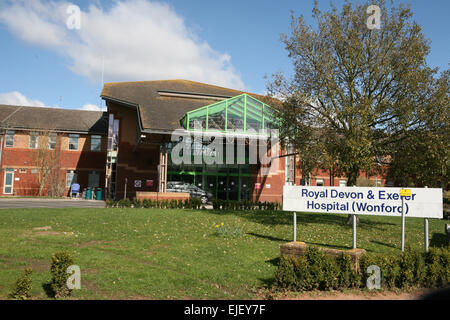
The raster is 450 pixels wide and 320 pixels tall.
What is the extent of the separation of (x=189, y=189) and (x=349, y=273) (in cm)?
2435

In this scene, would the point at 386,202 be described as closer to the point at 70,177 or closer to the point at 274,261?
the point at 274,261

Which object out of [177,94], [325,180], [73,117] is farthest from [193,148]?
[325,180]

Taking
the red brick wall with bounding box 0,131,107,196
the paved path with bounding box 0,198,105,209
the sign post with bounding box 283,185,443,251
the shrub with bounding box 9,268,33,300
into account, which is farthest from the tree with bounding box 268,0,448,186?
the red brick wall with bounding box 0,131,107,196

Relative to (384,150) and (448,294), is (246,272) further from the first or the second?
(384,150)

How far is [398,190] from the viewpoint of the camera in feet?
30.5

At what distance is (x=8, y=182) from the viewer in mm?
34219

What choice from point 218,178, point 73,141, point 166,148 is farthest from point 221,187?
point 73,141

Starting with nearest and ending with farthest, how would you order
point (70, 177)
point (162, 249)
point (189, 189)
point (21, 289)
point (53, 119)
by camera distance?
point (21, 289), point (162, 249), point (189, 189), point (70, 177), point (53, 119)

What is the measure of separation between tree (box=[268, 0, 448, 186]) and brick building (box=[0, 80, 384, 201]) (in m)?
12.5

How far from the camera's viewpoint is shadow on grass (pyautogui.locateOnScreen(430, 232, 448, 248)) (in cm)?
1090

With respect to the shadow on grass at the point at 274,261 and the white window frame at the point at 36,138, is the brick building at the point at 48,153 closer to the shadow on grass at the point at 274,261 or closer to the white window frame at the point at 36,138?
the white window frame at the point at 36,138

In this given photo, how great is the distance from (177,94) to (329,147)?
2233cm
